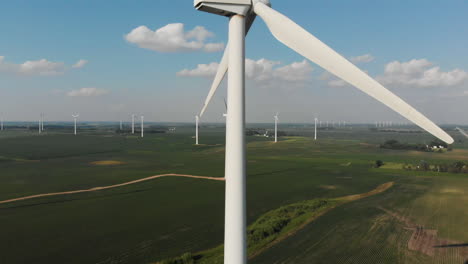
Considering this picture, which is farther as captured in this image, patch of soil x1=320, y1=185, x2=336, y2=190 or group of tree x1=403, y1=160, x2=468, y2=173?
group of tree x1=403, y1=160, x2=468, y2=173

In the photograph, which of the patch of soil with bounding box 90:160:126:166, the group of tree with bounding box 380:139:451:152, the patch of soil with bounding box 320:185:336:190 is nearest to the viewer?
the patch of soil with bounding box 320:185:336:190

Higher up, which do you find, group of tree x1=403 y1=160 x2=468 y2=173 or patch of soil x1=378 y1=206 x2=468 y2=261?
group of tree x1=403 y1=160 x2=468 y2=173

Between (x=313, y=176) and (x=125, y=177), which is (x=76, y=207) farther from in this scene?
(x=313, y=176)

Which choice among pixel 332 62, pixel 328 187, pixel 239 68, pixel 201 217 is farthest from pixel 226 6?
pixel 328 187

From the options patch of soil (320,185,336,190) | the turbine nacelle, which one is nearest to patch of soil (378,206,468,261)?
patch of soil (320,185,336,190)

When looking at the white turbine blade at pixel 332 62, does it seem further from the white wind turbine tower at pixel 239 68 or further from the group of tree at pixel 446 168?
the group of tree at pixel 446 168

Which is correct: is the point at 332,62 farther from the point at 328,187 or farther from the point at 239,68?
the point at 328,187

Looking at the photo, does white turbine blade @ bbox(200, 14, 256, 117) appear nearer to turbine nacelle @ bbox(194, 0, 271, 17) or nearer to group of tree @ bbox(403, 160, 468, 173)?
turbine nacelle @ bbox(194, 0, 271, 17)

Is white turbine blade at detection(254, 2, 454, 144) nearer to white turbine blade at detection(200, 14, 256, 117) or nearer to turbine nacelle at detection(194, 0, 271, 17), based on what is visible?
turbine nacelle at detection(194, 0, 271, 17)

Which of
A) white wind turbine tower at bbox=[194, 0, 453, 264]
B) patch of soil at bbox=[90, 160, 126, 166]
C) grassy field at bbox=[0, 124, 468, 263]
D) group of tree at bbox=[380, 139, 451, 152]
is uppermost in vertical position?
white wind turbine tower at bbox=[194, 0, 453, 264]

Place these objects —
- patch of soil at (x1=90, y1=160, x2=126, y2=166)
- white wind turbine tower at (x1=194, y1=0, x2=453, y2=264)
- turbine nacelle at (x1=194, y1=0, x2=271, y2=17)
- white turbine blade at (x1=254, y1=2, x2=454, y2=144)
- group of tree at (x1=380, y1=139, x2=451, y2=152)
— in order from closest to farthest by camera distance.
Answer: white turbine blade at (x1=254, y1=2, x2=454, y2=144), white wind turbine tower at (x1=194, y1=0, x2=453, y2=264), turbine nacelle at (x1=194, y1=0, x2=271, y2=17), patch of soil at (x1=90, y1=160, x2=126, y2=166), group of tree at (x1=380, y1=139, x2=451, y2=152)
